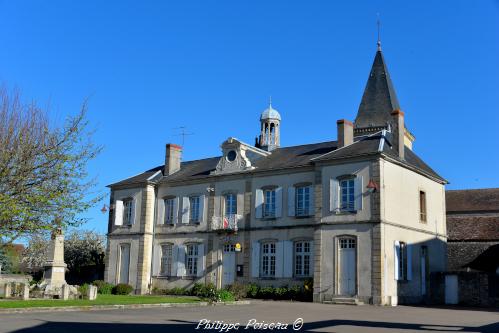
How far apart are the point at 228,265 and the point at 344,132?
8.02 metres

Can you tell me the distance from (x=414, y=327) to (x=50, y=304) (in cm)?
952

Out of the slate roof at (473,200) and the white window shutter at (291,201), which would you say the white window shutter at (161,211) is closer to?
the white window shutter at (291,201)

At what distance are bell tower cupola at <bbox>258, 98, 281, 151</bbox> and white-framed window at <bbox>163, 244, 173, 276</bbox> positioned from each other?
717 centimetres

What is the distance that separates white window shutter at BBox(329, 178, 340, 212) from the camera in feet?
74.7

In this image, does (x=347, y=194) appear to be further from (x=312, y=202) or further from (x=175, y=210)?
(x=175, y=210)

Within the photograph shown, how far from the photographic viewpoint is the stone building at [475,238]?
25.6 metres

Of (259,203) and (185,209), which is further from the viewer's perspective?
(185,209)

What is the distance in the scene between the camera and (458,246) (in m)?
27.4

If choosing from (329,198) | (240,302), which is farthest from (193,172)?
(240,302)

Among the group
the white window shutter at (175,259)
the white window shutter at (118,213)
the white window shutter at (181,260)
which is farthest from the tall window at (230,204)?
the white window shutter at (118,213)

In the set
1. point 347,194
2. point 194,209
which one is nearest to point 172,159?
point 194,209

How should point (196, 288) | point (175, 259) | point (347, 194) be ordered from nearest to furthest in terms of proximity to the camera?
point (347, 194)
point (196, 288)
point (175, 259)

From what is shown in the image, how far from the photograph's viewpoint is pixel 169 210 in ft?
97.3

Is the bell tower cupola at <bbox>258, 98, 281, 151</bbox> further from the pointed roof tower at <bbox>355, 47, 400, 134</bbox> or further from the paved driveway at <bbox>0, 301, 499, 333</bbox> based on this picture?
the paved driveway at <bbox>0, 301, 499, 333</bbox>
